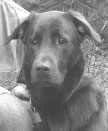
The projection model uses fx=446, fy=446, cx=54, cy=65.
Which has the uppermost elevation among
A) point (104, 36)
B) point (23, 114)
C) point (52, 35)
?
point (52, 35)

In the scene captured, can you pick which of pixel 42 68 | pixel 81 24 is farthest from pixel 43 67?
pixel 81 24

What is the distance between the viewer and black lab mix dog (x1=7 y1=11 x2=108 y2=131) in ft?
13.3

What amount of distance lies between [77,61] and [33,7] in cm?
611

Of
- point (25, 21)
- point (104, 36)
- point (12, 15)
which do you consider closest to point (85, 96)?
point (25, 21)

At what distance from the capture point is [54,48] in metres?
4.09

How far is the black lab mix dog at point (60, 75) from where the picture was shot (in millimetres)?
4039

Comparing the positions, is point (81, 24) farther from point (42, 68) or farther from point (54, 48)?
point (42, 68)

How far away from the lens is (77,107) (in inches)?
163

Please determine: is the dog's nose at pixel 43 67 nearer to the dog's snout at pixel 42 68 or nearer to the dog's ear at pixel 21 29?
the dog's snout at pixel 42 68

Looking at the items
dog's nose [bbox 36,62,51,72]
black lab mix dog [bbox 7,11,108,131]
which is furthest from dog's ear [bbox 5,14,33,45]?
dog's nose [bbox 36,62,51,72]

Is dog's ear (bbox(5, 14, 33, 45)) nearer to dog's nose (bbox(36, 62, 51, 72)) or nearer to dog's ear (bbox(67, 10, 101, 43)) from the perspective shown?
dog's ear (bbox(67, 10, 101, 43))

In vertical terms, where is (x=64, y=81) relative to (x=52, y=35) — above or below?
below

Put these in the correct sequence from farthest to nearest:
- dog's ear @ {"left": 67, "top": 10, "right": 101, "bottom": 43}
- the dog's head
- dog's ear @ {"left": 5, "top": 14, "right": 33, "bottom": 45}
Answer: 1. dog's ear @ {"left": 5, "top": 14, "right": 33, "bottom": 45}
2. dog's ear @ {"left": 67, "top": 10, "right": 101, "bottom": 43}
3. the dog's head

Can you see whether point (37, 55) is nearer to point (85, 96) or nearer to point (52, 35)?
point (52, 35)
